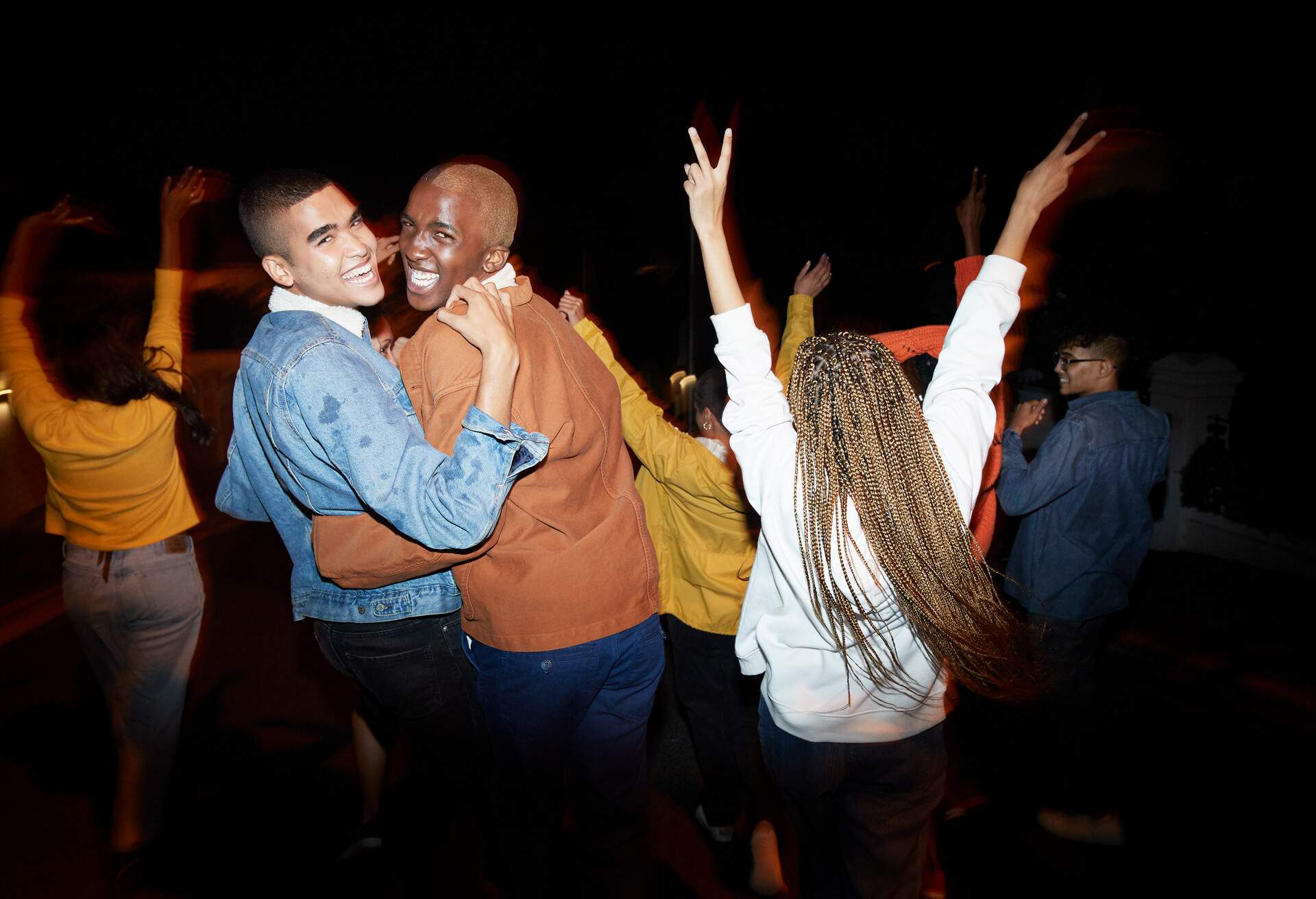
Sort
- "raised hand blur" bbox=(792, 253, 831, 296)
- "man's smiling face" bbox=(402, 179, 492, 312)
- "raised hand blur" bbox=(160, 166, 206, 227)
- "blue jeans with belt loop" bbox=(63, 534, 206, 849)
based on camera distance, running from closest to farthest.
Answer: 1. "man's smiling face" bbox=(402, 179, 492, 312)
2. "raised hand blur" bbox=(160, 166, 206, 227)
3. "blue jeans with belt loop" bbox=(63, 534, 206, 849)
4. "raised hand blur" bbox=(792, 253, 831, 296)

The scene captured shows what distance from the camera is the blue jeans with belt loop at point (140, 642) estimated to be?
111 inches

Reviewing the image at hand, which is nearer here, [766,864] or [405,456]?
[405,456]

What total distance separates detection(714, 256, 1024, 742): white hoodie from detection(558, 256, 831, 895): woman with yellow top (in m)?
0.78

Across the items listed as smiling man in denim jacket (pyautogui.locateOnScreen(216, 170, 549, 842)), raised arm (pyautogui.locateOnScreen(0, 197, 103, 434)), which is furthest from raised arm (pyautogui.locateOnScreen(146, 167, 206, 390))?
smiling man in denim jacket (pyautogui.locateOnScreen(216, 170, 549, 842))

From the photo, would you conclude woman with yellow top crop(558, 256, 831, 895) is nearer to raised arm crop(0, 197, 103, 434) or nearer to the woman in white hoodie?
the woman in white hoodie

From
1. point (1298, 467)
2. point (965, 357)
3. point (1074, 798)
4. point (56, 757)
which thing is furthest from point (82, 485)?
point (1298, 467)

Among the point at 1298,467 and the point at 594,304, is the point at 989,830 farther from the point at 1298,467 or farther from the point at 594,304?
the point at 594,304

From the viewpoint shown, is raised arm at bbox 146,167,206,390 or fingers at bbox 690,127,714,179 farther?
raised arm at bbox 146,167,206,390

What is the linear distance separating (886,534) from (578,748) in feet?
3.56

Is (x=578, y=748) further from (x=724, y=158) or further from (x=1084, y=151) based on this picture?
(x=1084, y=151)

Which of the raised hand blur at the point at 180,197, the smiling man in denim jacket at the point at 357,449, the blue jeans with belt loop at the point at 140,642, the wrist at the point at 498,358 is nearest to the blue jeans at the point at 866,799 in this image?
the smiling man in denim jacket at the point at 357,449

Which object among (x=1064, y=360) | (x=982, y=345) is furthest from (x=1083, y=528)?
(x=982, y=345)

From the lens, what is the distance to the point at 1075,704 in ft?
9.89

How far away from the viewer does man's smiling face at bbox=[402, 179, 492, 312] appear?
1.85m
